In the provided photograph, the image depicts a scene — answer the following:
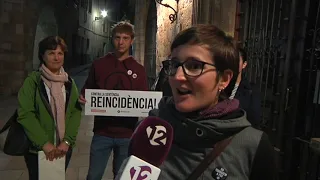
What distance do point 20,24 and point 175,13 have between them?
241 inches

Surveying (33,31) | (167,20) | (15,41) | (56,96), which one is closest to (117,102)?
(56,96)

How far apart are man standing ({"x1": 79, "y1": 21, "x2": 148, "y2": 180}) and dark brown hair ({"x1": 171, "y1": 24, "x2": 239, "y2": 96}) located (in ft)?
5.24

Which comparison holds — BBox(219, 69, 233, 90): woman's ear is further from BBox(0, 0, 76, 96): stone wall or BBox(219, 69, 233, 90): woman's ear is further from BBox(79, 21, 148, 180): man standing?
BBox(0, 0, 76, 96): stone wall

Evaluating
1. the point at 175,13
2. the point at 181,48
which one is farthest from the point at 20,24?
the point at 181,48

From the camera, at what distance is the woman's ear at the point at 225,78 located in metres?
1.21

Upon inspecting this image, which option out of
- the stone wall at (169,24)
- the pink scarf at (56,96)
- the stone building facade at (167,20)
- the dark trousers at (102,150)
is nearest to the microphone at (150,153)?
the pink scarf at (56,96)

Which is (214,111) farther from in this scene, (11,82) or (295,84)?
(11,82)

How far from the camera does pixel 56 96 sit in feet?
7.88

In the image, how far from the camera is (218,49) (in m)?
1.17

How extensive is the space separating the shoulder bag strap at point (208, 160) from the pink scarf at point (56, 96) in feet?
5.19

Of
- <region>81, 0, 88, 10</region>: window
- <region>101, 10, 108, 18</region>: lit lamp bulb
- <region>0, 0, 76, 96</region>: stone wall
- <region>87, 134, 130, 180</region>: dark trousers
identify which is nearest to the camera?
<region>87, 134, 130, 180</region>: dark trousers

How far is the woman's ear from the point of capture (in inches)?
47.6

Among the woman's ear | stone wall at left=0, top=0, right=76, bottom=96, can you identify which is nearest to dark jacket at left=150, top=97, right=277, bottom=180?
the woman's ear

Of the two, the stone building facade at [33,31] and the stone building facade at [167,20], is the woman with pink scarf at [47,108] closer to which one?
the stone building facade at [167,20]
